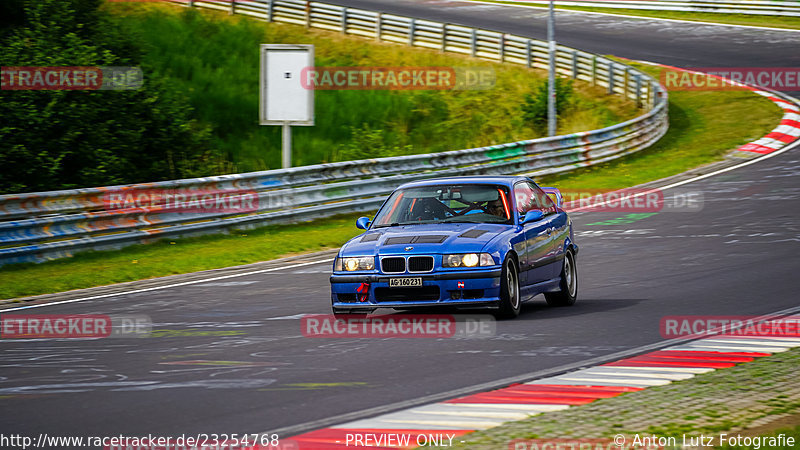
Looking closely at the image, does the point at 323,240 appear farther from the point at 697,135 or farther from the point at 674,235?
the point at 697,135

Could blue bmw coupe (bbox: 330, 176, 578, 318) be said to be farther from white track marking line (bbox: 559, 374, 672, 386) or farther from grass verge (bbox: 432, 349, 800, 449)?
grass verge (bbox: 432, 349, 800, 449)

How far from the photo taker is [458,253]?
35.4 feet

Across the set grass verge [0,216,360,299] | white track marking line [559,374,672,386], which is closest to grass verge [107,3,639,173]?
grass verge [0,216,360,299]

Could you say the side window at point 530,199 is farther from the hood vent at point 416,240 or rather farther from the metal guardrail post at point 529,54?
the metal guardrail post at point 529,54

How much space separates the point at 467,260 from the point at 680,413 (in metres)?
4.30

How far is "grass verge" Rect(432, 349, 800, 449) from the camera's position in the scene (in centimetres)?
620

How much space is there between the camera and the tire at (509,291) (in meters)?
10.8

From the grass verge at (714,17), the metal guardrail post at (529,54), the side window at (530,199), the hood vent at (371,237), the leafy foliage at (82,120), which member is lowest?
the hood vent at (371,237)

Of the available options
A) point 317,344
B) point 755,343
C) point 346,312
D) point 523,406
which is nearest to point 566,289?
point 346,312

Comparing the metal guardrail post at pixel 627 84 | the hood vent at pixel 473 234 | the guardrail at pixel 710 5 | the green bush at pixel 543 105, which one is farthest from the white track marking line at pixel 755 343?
the guardrail at pixel 710 5

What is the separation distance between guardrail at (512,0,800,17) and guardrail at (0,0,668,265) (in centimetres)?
1765

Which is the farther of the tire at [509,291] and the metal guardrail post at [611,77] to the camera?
the metal guardrail post at [611,77]

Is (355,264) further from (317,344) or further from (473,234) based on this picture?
(317,344)

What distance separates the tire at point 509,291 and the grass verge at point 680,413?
10.1 feet
